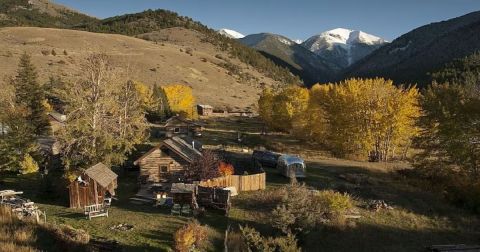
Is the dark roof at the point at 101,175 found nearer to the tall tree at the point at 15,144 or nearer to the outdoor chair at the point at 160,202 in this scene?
the outdoor chair at the point at 160,202

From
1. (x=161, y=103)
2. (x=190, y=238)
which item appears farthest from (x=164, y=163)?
(x=161, y=103)

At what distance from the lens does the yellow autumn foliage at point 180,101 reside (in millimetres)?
91562

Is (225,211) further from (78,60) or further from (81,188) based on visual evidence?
(78,60)

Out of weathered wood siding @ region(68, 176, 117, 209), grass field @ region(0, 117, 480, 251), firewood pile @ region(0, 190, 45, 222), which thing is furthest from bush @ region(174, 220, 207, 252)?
weathered wood siding @ region(68, 176, 117, 209)

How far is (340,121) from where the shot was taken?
52.5 m

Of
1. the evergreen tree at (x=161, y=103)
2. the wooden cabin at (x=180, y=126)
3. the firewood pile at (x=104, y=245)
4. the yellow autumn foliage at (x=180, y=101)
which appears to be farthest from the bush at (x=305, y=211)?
the yellow autumn foliage at (x=180, y=101)

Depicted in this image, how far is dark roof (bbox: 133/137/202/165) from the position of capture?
38562mm

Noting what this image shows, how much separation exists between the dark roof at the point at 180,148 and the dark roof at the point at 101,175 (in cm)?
570

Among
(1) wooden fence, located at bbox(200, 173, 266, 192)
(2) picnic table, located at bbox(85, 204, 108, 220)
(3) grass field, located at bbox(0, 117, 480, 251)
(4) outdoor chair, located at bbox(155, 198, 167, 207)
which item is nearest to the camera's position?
(3) grass field, located at bbox(0, 117, 480, 251)

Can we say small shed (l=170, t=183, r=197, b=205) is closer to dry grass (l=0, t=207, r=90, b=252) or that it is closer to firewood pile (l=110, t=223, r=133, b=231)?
firewood pile (l=110, t=223, r=133, b=231)

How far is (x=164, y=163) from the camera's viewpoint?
3888 cm

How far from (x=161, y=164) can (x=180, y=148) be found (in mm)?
2319

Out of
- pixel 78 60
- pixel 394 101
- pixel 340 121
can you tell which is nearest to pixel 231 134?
pixel 340 121

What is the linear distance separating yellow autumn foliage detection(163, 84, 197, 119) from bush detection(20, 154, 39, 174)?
165ft
